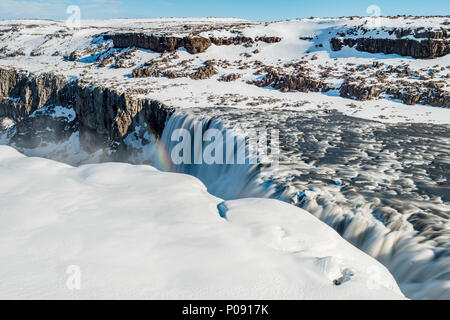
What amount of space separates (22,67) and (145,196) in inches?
2036

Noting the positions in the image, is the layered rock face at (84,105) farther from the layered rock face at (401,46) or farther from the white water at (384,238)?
the layered rock face at (401,46)

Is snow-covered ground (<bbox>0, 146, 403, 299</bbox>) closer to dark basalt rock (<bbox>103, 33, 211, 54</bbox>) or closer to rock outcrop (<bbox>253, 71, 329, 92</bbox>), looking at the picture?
rock outcrop (<bbox>253, 71, 329, 92</bbox>)

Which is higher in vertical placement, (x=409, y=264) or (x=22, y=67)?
(x=22, y=67)

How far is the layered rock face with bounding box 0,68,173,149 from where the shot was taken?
2808 cm

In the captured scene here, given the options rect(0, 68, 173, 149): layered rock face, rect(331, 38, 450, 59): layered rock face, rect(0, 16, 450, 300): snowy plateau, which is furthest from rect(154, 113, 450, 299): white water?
rect(331, 38, 450, 59): layered rock face

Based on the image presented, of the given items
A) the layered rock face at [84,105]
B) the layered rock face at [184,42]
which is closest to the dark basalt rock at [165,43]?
the layered rock face at [184,42]

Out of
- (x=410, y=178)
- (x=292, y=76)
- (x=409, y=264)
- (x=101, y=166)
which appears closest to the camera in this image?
(x=409, y=264)

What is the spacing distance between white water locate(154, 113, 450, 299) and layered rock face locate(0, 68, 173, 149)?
15017 millimetres

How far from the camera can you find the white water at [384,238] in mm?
6023

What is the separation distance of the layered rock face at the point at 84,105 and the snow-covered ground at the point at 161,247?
17917 millimetres

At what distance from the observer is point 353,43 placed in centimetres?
3938

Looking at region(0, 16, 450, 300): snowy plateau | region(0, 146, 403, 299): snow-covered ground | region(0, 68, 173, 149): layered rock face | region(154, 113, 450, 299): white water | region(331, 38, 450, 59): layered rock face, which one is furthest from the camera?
region(331, 38, 450, 59): layered rock face
